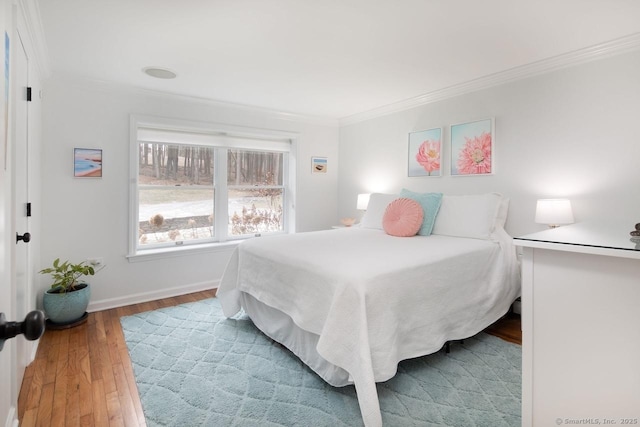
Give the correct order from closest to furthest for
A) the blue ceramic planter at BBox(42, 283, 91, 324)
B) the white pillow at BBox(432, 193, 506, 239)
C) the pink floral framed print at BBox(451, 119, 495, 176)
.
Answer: the blue ceramic planter at BBox(42, 283, 91, 324), the white pillow at BBox(432, 193, 506, 239), the pink floral framed print at BBox(451, 119, 495, 176)

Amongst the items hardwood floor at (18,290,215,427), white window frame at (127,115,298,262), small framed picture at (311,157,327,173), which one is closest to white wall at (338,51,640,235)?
small framed picture at (311,157,327,173)

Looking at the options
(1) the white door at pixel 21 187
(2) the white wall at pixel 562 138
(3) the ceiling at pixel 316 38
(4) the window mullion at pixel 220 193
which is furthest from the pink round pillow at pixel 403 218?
(1) the white door at pixel 21 187

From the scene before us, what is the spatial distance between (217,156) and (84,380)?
2.78 metres

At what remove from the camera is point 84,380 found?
2086 millimetres

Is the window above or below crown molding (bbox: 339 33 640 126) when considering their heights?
below

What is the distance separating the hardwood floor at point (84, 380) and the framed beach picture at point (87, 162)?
55.6 inches

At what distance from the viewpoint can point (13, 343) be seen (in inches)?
62.1

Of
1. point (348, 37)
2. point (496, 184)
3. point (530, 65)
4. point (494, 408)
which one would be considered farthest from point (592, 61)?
point (494, 408)

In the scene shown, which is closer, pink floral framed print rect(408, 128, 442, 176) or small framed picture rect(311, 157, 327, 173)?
pink floral framed print rect(408, 128, 442, 176)

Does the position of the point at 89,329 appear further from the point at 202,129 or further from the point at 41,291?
the point at 202,129

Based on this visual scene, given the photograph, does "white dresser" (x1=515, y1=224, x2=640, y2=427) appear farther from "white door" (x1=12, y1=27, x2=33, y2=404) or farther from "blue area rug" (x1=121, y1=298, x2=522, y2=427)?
"white door" (x1=12, y1=27, x2=33, y2=404)

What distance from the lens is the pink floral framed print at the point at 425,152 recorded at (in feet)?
→ 12.2

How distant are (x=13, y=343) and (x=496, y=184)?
3.74 meters

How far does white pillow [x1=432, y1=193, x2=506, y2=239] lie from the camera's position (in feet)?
9.57
